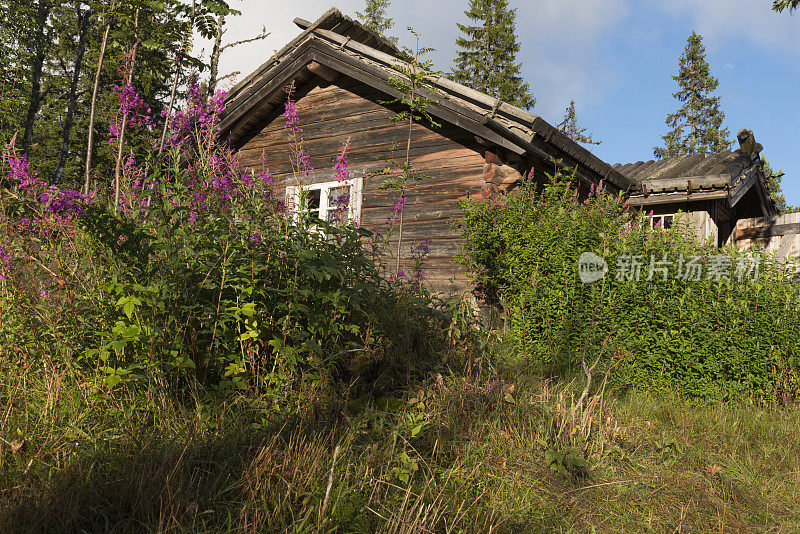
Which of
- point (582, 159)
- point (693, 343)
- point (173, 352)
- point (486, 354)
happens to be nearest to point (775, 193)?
point (582, 159)

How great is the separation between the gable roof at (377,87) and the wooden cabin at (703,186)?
0.89 meters

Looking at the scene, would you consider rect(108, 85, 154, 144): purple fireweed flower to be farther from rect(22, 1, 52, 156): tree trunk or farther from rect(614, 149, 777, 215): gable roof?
rect(22, 1, 52, 156): tree trunk

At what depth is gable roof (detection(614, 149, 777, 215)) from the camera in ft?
30.6

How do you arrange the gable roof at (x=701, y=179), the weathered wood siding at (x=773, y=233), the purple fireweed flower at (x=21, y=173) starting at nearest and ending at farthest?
the purple fireweed flower at (x=21, y=173), the gable roof at (x=701, y=179), the weathered wood siding at (x=773, y=233)

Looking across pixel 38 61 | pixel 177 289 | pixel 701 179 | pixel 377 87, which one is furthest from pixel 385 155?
pixel 38 61

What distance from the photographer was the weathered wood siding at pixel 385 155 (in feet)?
27.1

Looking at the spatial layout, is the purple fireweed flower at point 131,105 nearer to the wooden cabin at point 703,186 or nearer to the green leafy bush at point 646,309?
the green leafy bush at point 646,309

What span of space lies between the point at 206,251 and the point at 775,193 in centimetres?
4141

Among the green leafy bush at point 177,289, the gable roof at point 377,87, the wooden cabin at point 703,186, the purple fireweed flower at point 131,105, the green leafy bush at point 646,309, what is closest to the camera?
the green leafy bush at point 177,289

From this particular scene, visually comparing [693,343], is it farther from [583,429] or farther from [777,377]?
[583,429]

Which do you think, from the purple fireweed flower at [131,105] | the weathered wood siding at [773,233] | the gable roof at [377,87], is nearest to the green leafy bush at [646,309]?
the gable roof at [377,87]

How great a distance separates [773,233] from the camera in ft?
44.2

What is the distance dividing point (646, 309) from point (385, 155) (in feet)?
13.0

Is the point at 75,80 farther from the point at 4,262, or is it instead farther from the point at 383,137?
the point at 4,262
